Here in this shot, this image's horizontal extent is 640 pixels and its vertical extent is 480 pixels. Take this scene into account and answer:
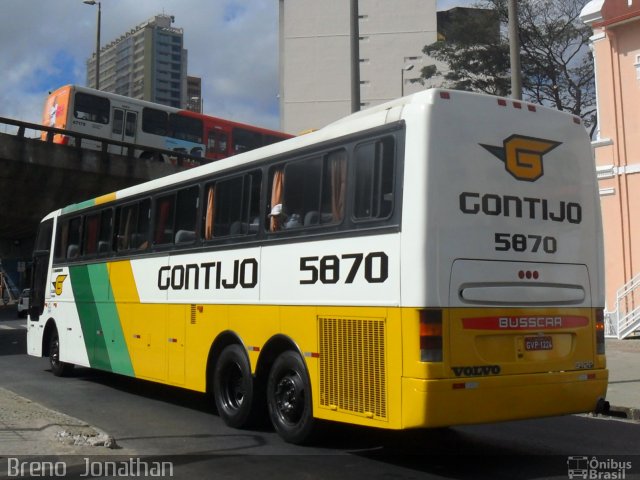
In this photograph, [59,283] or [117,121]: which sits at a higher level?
[117,121]

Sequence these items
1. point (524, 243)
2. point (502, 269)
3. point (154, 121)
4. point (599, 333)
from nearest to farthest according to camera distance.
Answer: point (502, 269)
point (524, 243)
point (599, 333)
point (154, 121)

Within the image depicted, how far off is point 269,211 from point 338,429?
2.60 m

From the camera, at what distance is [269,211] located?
8469 millimetres

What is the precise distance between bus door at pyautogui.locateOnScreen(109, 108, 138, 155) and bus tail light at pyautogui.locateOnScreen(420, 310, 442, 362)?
23.0 meters

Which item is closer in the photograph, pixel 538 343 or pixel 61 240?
pixel 538 343

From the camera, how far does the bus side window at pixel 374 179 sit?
6.88 meters

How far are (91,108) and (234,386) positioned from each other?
2073 centimetres

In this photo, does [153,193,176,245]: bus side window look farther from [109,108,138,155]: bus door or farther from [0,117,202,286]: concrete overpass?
[109,108,138,155]: bus door

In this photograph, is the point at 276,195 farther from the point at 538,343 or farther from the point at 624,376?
the point at 624,376

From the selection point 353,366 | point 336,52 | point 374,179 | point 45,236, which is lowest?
point 353,366

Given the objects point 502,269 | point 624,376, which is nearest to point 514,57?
point 624,376

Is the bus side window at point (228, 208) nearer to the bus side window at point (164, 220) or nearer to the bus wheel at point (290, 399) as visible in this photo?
the bus side window at point (164, 220)

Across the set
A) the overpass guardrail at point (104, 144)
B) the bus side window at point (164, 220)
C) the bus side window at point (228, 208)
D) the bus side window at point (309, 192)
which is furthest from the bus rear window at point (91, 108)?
the bus side window at point (309, 192)

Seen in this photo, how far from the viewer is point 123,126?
28.5 metres
